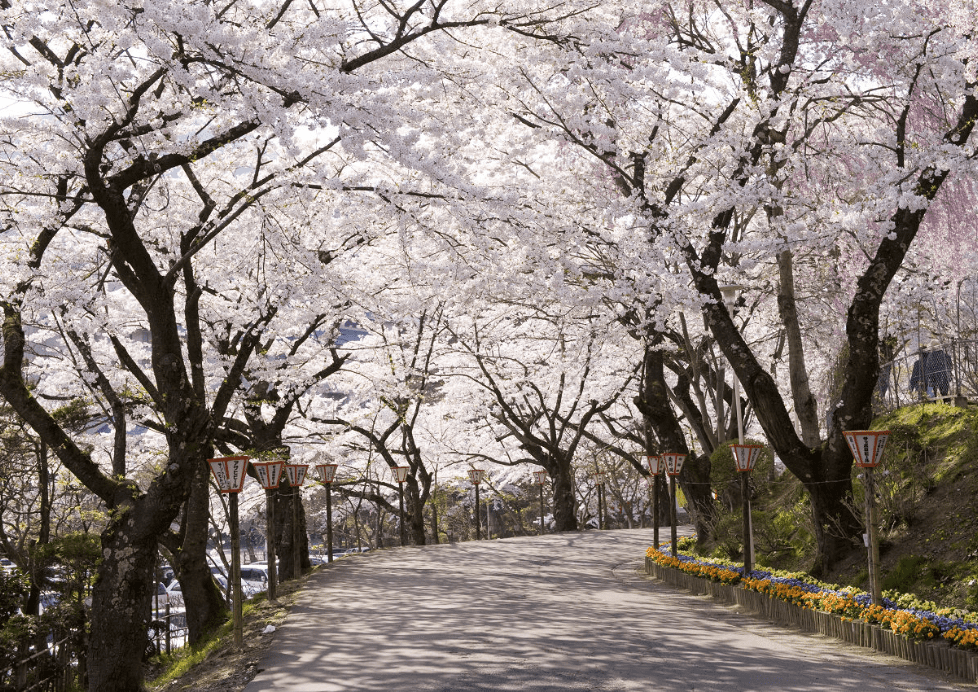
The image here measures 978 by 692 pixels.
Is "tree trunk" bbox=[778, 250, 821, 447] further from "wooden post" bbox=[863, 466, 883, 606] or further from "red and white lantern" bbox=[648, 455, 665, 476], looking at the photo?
"red and white lantern" bbox=[648, 455, 665, 476]

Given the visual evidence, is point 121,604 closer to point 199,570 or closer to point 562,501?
point 199,570

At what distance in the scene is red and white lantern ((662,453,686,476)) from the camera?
15.6 m

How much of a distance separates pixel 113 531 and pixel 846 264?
46.5 feet

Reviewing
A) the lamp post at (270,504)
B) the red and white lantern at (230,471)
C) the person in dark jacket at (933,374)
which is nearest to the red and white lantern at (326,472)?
the lamp post at (270,504)

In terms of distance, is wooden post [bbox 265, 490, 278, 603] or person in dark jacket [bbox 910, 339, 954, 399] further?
person in dark jacket [bbox 910, 339, 954, 399]

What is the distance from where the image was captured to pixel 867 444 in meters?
8.98

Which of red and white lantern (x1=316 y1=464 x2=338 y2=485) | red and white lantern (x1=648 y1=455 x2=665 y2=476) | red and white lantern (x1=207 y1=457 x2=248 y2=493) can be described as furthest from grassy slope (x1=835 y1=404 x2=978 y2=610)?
red and white lantern (x1=316 y1=464 x2=338 y2=485)

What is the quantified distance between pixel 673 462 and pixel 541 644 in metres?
7.39

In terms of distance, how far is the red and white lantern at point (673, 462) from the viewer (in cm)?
1563

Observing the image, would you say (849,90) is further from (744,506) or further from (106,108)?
(106,108)

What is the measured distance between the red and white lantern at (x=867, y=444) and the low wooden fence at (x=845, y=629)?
65.7 inches

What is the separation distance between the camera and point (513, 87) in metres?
13.2

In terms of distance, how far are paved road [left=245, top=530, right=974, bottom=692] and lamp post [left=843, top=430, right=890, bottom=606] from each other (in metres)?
0.72

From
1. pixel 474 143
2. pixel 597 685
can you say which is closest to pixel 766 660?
pixel 597 685
